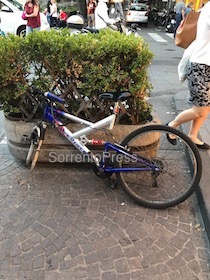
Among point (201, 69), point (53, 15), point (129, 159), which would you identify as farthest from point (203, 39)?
point (53, 15)

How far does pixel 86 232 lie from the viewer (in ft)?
9.03

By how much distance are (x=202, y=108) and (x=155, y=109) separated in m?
2.00

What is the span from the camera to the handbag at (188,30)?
3.57 meters

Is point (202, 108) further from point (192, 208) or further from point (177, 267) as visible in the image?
point (177, 267)

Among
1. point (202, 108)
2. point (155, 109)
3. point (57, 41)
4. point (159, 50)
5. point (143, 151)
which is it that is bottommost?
point (159, 50)

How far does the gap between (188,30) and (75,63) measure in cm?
136

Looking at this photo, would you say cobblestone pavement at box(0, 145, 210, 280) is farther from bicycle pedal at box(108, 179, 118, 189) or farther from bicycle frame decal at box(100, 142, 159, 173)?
bicycle frame decal at box(100, 142, 159, 173)

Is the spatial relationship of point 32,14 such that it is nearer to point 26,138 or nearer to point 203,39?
point 26,138

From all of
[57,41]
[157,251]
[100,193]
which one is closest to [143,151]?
[100,193]

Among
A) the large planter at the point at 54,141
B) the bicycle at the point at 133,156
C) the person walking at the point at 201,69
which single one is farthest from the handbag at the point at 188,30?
the bicycle at the point at 133,156

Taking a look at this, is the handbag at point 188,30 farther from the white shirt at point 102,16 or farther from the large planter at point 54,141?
the white shirt at point 102,16

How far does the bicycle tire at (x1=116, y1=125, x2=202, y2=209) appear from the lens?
2.97m

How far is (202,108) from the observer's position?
11.7 feet

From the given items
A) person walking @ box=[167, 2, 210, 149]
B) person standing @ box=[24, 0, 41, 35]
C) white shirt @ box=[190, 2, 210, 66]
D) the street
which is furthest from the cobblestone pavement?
person standing @ box=[24, 0, 41, 35]
